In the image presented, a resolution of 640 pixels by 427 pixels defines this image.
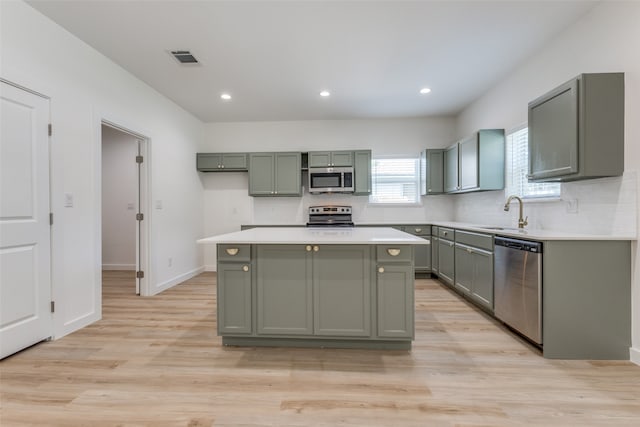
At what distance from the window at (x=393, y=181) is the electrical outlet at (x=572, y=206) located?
277cm

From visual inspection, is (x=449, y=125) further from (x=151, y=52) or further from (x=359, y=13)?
(x=151, y=52)

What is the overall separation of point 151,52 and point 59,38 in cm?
73

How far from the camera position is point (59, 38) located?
8.38 ft

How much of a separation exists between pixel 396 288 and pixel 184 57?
3231 mm

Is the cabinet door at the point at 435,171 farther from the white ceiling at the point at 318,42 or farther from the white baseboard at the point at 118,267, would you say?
the white baseboard at the point at 118,267

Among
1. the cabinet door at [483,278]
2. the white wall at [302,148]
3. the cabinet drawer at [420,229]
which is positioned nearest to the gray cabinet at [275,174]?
the white wall at [302,148]

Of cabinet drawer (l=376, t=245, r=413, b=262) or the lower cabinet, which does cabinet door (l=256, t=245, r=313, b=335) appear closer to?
cabinet drawer (l=376, t=245, r=413, b=262)

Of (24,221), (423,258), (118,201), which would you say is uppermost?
(118,201)

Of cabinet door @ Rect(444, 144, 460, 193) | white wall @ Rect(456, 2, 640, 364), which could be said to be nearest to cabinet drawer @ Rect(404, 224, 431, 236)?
cabinet door @ Rect(444, 144, 460, 193)

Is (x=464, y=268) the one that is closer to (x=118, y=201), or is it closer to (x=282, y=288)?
(x=282, y=288)

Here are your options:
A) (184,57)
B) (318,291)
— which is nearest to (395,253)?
(318,291)

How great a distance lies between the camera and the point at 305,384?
1.85 m

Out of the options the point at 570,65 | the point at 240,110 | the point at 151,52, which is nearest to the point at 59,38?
the point at 151,52

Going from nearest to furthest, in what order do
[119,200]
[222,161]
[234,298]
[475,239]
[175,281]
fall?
[234,298] → [475,239] → [175,281] → [222,161] → [119,200]
